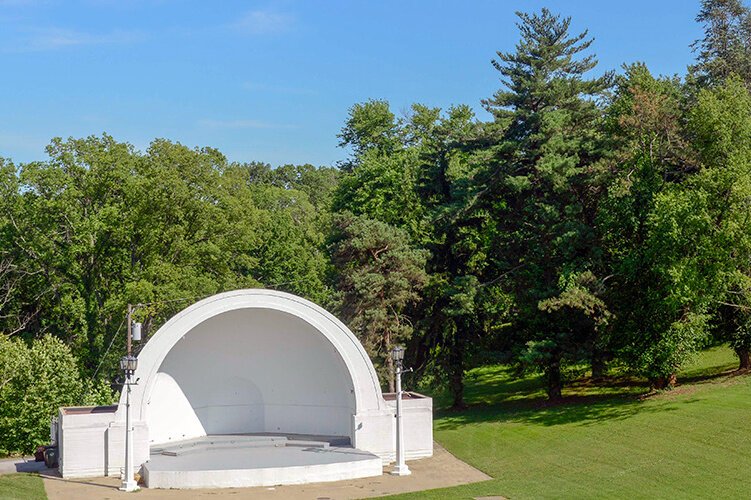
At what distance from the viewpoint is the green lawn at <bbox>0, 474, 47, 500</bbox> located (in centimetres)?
2145

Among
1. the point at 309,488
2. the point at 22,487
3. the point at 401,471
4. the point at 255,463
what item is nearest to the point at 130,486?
the point at 22,487

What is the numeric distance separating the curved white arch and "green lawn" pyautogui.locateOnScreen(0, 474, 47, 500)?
2891mm

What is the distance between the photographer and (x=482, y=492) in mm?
21750

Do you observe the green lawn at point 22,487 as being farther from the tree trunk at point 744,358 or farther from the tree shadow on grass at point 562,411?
the tree trunk at point 744,358

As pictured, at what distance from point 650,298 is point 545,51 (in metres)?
11.4

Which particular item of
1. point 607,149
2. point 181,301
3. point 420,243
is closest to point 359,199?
point 420,243

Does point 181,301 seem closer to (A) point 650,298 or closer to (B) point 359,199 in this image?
(B) point 359,199

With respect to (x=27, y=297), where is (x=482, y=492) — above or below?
below

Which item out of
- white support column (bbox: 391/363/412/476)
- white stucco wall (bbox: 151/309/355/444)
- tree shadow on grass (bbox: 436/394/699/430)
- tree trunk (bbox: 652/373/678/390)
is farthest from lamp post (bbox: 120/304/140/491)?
tree trunk (bbox: 652/373/678/390)

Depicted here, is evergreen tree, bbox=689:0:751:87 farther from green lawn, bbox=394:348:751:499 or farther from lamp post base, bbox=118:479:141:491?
lamp post base, bbox=118:479:141:491

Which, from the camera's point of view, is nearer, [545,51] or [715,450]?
[715,450]

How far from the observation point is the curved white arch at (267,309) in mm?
25078

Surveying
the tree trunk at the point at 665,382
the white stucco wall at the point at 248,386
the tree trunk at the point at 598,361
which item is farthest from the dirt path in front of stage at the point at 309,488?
the tree trunk at the point at 665,382

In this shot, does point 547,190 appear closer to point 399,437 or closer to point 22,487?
point 399,437
